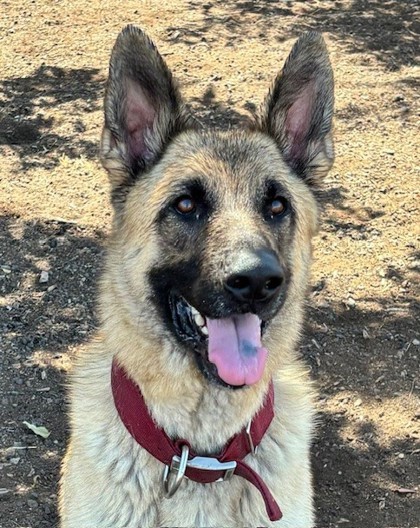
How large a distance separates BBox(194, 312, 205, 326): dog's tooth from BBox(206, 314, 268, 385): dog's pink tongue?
25mm

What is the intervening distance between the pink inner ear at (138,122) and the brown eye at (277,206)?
57 cm

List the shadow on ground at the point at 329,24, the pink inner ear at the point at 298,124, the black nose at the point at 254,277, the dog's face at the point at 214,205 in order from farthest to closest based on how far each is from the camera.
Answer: the shadow on ground at the point at 329,24 → the pink inner ear at the point at 298,124 → the dog's face at the point at 214,205 → the black nose at the point at 254,277

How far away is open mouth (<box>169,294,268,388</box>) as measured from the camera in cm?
293

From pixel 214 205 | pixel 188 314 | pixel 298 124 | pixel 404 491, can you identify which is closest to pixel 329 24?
pixel 298 124

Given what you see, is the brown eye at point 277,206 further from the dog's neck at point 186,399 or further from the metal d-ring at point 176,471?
the metal d-ring at point 176,471

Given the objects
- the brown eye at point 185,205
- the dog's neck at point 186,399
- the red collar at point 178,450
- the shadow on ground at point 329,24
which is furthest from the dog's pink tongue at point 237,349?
the shadow on ground at point 329,24

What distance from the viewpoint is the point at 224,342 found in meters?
2.96

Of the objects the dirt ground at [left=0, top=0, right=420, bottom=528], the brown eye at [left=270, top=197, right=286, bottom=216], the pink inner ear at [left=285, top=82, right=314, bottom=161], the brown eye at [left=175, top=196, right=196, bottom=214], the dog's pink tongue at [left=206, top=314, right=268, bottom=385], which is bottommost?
the dirt ground at [left=0, top=0, right=420, bottom=528]

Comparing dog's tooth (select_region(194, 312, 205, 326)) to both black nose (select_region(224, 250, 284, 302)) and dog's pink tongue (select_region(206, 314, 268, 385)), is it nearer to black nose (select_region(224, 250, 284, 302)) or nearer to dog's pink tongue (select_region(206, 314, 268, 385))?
dog's pink tongue (select_region(206, 314, 268, 385))

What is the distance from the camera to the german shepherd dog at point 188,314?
9.82 ft

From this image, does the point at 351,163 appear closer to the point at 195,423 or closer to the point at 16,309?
the point at 16,309

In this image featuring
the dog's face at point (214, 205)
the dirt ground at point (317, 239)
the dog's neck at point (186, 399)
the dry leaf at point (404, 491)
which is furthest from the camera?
the dirt ground at point (317, 239)

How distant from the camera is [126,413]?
3.12 m

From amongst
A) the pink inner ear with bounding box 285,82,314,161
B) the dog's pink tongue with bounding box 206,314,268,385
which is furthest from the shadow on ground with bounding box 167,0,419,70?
the dog's pink tongue with bounding box 206,314,268,385
